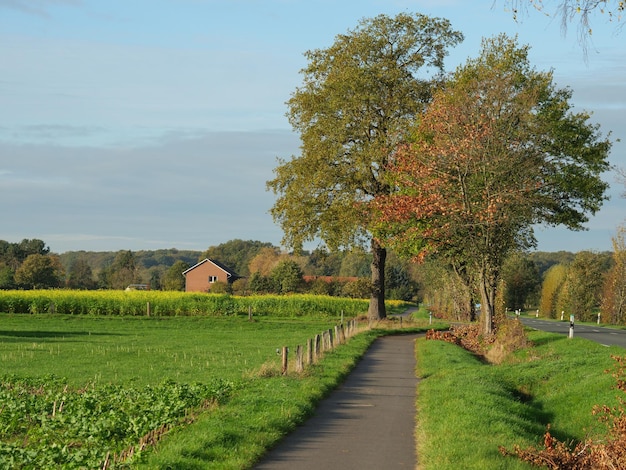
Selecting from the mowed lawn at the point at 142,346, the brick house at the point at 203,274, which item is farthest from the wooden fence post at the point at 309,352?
the brick house at the point at 203,274

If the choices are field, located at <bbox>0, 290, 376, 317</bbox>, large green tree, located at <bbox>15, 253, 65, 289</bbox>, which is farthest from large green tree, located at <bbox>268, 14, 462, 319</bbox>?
large green tree, located at <bbox>15, 253, 65, 289</bbox>

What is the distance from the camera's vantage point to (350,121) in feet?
165

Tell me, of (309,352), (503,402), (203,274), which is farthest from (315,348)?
(203,274)

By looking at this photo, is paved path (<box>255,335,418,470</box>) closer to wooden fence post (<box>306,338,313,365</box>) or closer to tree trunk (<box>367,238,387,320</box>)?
wooden fence post (<box>306,338,313,365</box>)

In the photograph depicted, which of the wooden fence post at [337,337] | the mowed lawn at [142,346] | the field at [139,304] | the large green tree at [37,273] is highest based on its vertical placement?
the large green tree at [37,273]

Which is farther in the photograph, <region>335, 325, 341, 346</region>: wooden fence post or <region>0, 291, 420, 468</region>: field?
<region>335, 325, 341, 346</region>: wooden fence post

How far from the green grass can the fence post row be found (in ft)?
10.5

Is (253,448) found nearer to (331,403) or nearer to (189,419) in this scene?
(189,419)

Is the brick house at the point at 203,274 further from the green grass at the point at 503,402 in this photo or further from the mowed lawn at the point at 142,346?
the green grass at the point at 503,402

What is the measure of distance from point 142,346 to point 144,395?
2267cm

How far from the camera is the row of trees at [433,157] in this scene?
36.7 meters

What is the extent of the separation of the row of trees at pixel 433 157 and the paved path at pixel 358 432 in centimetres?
1398

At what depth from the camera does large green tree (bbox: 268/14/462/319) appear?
49.4m

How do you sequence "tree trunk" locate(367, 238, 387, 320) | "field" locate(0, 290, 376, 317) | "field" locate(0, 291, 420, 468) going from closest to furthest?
"field" locate(0, 291, 420, 468) → "tree trunk" locate(367, 238, 387, 320) → "field" locate(0, 290, 376, 317)
